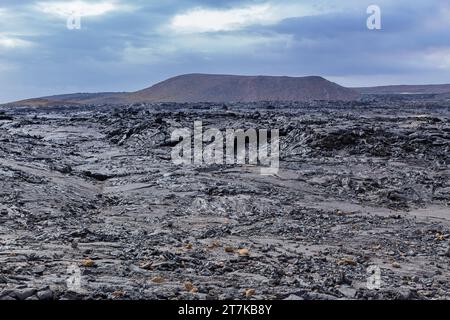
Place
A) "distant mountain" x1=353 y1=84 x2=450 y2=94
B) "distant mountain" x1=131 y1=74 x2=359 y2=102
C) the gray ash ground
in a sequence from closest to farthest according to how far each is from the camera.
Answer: the gray ash ground < "distant mountain" x1=131 y1=74 x2=359 y2=102 < "distant mountain" x1=353 y1=84 x2=450 y2=94

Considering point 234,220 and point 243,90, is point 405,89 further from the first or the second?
point 234,220

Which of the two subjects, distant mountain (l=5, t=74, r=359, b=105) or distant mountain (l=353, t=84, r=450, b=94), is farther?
distant mountain (l=353, t=84, r=450, b=94)

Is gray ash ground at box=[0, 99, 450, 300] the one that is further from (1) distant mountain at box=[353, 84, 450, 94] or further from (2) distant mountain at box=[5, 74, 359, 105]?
(1) distant mountain at box=[353, 84, 450, 94]

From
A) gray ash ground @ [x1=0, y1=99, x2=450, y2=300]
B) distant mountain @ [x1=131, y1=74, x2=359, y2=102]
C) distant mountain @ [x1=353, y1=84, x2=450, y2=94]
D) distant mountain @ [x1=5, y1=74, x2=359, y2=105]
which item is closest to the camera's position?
gray ash ground @ [x1=0, y1=99, x2=450, y2=300]

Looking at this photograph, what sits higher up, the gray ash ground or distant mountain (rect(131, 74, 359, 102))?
distant mountain (rect(131, 74, 359, 102))

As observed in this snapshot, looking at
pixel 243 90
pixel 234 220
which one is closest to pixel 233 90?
pixel 243 90

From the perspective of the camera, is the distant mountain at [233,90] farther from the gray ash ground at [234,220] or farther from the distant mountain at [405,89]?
the gray ash ground at [234,220]

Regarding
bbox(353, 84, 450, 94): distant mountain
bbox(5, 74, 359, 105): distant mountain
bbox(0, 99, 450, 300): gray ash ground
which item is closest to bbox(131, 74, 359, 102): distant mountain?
bbox(5, 74, 359, 105): distant mountain
